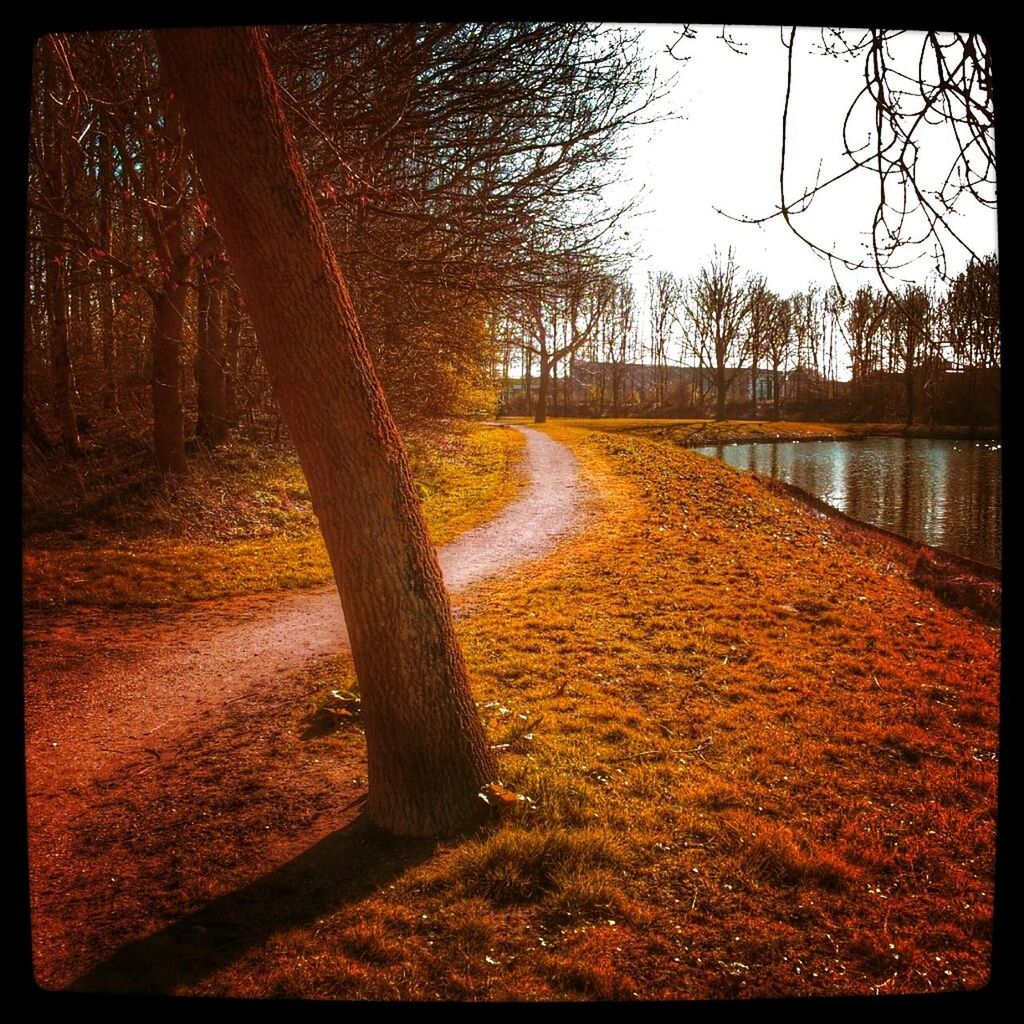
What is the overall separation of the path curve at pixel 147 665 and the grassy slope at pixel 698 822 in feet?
2.68

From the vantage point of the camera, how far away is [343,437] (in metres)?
2.32

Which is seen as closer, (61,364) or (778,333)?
(778,333)

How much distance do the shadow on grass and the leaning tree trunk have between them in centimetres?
14

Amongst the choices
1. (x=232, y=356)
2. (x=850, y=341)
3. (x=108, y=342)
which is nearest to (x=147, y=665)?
(x=850, y=341)

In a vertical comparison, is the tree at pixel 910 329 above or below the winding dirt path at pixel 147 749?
above

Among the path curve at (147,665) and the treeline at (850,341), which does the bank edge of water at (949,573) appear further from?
the path curve at (147,665)

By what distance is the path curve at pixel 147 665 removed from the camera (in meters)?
3.49

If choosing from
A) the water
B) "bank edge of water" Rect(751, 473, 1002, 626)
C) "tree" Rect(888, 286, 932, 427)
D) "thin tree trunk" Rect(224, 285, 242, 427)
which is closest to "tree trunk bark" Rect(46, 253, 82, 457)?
"thin tree trunk" Rect(224, 285, 242, 427)

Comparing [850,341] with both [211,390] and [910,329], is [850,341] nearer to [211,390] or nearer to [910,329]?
[910,329]

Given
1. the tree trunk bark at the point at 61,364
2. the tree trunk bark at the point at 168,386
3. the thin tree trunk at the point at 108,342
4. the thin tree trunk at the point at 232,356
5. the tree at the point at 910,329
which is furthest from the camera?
the thin tree trunk at the point at 232,356

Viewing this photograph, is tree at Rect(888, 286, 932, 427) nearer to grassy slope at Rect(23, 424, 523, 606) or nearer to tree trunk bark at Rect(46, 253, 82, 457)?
grassy slope at Rect(23, 424, 523, 606)

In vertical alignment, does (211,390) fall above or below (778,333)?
above

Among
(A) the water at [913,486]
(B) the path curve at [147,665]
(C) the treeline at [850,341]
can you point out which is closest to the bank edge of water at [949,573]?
(A) the water at [913,486]

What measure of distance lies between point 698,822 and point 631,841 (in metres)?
0.34
